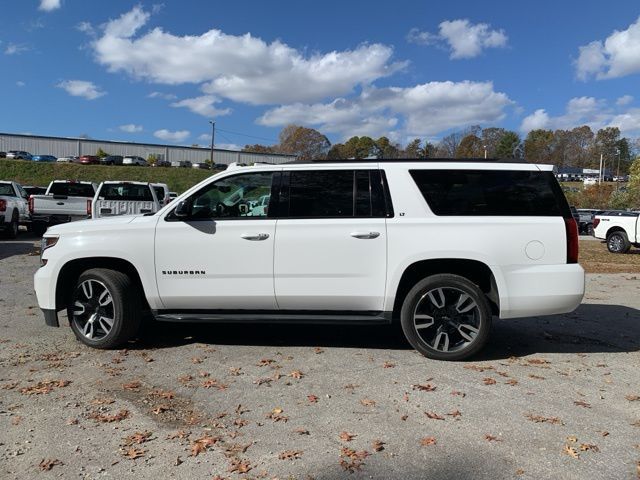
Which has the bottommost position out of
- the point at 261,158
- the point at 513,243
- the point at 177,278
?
the point at 177,278

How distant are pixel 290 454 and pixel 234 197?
2865 millimetres

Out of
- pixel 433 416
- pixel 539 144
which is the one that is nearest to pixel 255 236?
pixel 433 416

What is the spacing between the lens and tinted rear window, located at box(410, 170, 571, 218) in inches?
Answer: 210

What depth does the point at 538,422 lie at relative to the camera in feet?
13.3

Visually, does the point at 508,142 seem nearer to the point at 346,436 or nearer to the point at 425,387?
the point at 425,387

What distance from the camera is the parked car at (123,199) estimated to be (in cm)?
1546

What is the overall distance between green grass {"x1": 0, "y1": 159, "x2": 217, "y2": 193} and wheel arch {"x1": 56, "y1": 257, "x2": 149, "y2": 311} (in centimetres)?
6035

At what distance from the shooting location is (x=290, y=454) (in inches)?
139

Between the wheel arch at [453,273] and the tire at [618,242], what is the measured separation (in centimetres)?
1561

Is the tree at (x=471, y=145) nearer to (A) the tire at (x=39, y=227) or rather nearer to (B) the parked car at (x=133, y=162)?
(B) the parked car at (x=133, y=162)

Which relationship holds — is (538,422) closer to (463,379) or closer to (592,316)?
(463,379)

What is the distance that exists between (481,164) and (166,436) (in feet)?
12.2

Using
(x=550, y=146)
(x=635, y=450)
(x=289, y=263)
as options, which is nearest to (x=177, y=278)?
(x=289, y=263)

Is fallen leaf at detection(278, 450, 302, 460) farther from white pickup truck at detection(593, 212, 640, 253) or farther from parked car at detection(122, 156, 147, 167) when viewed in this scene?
parked car at detection(122, 156, 147, 167)
